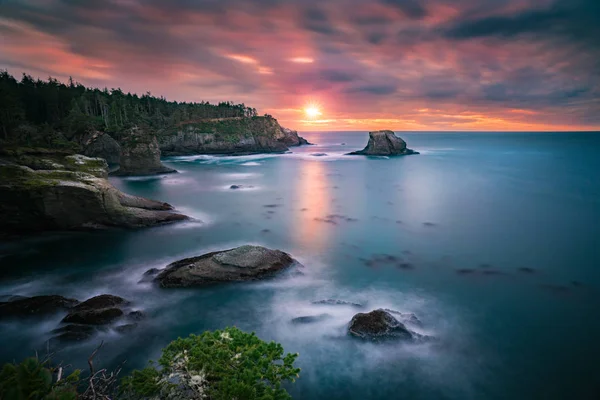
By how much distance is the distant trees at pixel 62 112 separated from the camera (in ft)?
227

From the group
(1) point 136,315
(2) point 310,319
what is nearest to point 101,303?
(1) point 136,315

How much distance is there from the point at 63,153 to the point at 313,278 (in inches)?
1083

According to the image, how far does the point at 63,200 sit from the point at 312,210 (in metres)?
26.3

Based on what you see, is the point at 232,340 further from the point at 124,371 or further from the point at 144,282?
the point at 144,282

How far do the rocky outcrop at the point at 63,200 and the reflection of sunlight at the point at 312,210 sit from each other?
1420 cm

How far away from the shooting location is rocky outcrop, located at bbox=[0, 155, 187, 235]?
24.9 metres

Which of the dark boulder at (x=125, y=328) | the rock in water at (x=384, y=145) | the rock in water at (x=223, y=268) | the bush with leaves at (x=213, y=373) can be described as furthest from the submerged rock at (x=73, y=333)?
the rock in water at (x=384, y=145)

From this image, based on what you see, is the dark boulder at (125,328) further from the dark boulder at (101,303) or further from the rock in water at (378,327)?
the rock in water at (378,327)

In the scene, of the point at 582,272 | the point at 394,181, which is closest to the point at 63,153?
the point at 582,272

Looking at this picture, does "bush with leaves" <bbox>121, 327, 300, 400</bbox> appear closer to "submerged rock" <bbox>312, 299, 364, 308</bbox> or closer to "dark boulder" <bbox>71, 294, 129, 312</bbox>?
"dark boulder" <bbox>71, 294, 129, 312</bbox>

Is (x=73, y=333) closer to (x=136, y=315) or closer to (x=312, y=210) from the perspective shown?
(x=136, y=315)

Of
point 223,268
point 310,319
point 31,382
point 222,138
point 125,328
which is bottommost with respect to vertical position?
point 125,328

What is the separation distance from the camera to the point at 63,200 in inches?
1044

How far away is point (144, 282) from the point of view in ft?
65.1
